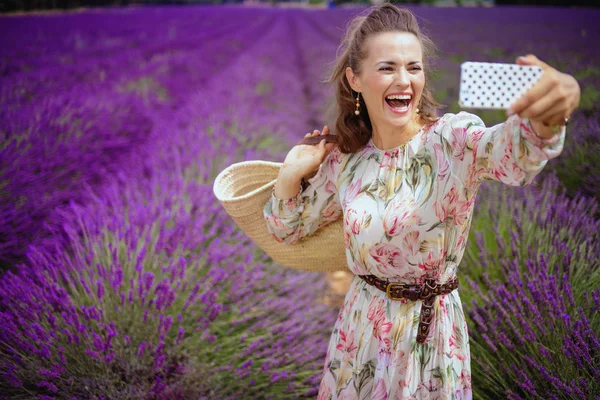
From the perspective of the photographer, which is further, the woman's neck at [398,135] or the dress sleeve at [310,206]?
the dress sleeve at [310,206]

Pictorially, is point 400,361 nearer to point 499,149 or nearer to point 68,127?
point 499,149

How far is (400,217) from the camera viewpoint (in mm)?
1203

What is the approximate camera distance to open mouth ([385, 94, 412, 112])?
1.23 metres

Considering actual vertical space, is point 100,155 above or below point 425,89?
below

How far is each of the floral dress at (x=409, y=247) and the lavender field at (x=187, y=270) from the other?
0.32 meters

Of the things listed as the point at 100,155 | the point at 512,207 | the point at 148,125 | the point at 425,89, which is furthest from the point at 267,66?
the point at 425,89

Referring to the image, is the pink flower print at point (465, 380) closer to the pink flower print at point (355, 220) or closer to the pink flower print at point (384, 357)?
the pink flower print at point (384, 357)

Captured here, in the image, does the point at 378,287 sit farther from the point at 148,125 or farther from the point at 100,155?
the point at 148,125

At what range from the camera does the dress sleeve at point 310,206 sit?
4.78ft

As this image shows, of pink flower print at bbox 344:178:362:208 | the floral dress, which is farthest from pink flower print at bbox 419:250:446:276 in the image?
pink flower print at bbox 344:178:362:208

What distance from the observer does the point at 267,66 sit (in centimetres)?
793

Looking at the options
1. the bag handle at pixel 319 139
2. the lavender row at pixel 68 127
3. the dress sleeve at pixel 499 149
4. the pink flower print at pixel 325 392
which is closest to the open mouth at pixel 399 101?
the dress sleeve at pixel 499 149

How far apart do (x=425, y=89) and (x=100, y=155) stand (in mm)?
2526

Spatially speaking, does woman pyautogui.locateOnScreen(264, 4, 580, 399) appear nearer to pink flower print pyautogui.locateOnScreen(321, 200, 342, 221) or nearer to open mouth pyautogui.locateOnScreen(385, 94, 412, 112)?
open mouth pyautogui.locateOnScreen(385, 94, 412, 112)
